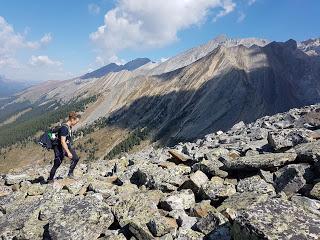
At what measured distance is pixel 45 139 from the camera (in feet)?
67.5

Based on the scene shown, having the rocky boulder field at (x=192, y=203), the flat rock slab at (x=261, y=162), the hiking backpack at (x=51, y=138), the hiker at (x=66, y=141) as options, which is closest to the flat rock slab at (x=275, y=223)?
the rocky boulder field at (x=192, y=203)

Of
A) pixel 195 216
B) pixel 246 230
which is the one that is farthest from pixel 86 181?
pixel 246 230

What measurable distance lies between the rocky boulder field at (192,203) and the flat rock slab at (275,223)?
23 mm

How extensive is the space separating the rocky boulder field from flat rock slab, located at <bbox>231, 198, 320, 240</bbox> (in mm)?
23

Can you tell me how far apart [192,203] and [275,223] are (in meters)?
5.28

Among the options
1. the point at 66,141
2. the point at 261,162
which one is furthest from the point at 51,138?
the point at 261,162

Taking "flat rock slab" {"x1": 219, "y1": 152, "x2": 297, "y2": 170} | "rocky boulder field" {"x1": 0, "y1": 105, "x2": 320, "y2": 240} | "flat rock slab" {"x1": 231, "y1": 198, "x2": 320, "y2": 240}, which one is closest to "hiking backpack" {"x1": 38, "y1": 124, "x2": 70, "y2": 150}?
"rocky boulder field" {"x1": 0, "y1": 105, "x2": 320, "y2": 240}

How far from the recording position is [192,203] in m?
14.6

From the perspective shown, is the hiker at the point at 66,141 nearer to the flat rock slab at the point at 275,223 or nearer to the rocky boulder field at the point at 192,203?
the rocky boulder field at the point at 192,203

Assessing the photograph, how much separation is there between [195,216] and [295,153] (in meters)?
5.46

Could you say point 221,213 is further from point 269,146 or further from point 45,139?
point 45,139

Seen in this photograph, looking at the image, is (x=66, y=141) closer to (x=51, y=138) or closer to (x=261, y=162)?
(x=51, y=138)

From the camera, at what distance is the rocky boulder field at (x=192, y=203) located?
1012 centimetres

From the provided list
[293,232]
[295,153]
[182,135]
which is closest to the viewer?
[293,232]
